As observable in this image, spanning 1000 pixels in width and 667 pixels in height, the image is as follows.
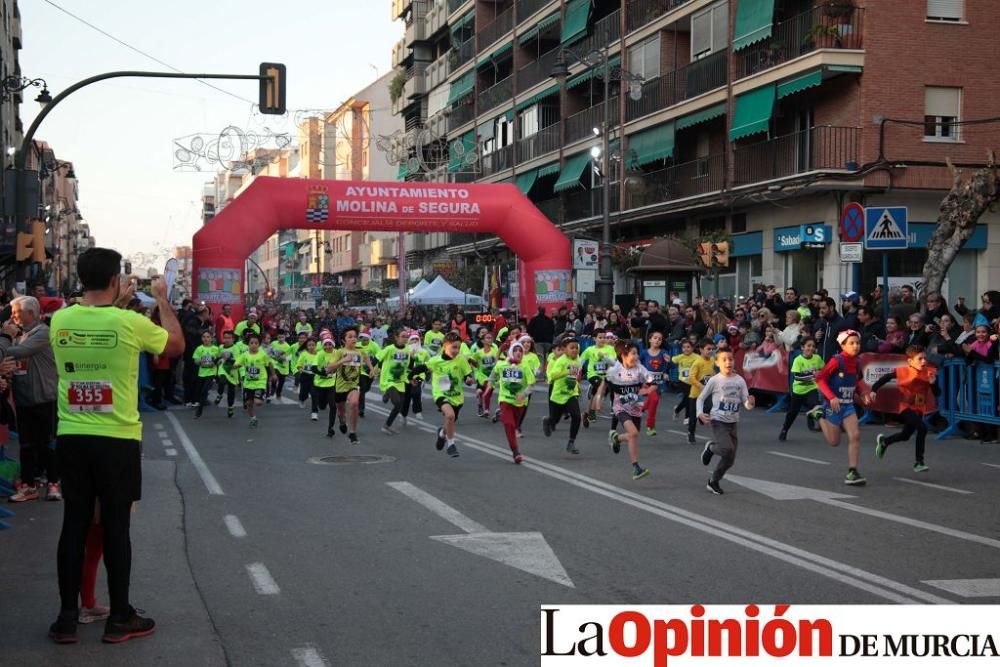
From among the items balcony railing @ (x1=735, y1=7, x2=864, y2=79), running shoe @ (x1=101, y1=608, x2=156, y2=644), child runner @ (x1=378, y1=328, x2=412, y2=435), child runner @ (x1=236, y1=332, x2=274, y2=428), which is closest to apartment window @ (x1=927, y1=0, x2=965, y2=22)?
balcony railing @ (x1=735, y1=7, x2=864, y2=79)

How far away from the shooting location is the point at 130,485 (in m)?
6.13

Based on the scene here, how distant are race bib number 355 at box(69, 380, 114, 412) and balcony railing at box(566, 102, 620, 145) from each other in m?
35.8

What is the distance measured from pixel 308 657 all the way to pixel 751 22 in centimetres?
2822

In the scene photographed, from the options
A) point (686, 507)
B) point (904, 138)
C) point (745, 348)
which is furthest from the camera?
point (904, 138)

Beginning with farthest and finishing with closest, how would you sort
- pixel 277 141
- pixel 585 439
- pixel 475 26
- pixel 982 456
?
1. pixel 475 26
2. pixel 277 141
3. pixel 585 439
4. pixel 982 456

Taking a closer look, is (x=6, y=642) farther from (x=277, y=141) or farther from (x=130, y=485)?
(x=277, y=141)

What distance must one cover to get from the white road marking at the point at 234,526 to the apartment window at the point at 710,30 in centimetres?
2611

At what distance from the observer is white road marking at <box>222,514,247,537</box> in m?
9.24

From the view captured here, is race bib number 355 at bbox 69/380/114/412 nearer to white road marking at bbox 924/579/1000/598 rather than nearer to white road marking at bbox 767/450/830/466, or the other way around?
white road marking at bbox 924/579/1000/598

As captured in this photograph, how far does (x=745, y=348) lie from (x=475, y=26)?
127 ft

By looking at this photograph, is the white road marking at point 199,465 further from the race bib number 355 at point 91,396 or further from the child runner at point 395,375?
the race bib number 355 at point 91,396

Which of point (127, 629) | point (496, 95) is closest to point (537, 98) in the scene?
point (496, 95)

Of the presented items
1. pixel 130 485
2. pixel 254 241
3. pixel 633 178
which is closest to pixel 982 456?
pixel 130 485

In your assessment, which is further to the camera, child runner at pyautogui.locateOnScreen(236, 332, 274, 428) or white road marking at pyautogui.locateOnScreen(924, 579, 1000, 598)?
child runner at pyautogui.locateOnScreen(236, 332, 274, 428)
